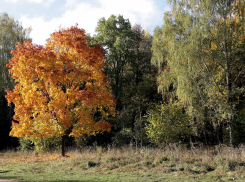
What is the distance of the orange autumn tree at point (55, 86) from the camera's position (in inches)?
523

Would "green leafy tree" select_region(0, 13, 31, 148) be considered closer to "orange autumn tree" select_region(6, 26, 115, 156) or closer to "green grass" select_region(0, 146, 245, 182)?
"orange autumn tree" select_region(6, 26, 115, 156)

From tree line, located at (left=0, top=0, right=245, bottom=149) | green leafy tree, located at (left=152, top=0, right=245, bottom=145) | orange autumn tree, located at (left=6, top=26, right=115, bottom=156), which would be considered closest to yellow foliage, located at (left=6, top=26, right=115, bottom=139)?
orange autumn tree, located at (left=6, top=26, right=115, bottom=156)

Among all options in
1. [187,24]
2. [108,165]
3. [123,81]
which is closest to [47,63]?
[108,165]

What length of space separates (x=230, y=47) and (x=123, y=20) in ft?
50.3

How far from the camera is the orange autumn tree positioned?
43.6 ft

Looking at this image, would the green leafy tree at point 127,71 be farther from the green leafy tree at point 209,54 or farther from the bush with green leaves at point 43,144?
the green leafy tree at point 209,54

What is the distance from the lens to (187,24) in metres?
16.0

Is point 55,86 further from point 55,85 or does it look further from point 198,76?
point 198,76

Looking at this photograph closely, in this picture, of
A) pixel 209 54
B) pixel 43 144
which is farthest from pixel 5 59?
pixel 209 54

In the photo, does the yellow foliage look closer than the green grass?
No

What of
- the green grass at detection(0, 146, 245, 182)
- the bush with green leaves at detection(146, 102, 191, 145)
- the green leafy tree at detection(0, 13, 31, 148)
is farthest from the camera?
the green leafy tree at detection(0, 13, 31, 148)

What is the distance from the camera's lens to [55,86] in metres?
13.6

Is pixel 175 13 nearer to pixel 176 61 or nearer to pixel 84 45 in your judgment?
pixel 176 61

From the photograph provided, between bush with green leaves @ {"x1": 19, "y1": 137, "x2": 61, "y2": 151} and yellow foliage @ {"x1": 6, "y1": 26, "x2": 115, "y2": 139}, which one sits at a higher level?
yellow foliage @ {"x1": 6, "y1": 26, "x2": 115, "y2": 139}
